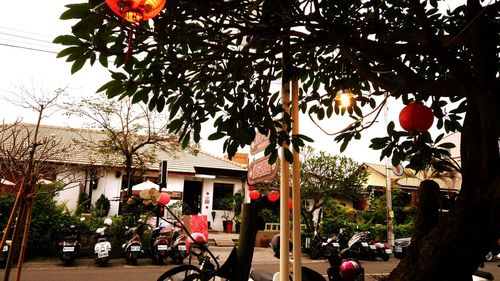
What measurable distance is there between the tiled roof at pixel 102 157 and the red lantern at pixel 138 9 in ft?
51.3

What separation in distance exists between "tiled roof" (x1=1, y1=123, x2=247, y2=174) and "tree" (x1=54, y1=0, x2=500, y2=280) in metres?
14.8

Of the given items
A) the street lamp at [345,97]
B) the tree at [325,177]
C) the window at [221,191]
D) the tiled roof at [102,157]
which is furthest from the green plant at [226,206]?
the street lamp at [345,97]

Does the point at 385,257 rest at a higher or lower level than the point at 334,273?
lower

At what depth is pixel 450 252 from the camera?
2.06 m

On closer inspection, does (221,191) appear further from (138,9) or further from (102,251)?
(138,9)

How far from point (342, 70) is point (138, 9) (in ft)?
6.91

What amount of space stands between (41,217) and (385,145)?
10705 mm

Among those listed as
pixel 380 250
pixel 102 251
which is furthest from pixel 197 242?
pixel 380 250

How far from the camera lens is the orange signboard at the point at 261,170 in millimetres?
2498

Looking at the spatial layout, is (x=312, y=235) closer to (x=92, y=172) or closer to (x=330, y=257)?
(x=330, y=257)

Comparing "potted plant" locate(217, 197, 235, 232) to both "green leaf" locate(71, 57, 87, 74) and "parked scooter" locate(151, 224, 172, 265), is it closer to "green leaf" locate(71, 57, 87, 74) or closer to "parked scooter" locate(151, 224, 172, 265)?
"parked scooter" locate(151, 224, 172, 265)

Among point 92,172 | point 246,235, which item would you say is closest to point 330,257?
point 246,235

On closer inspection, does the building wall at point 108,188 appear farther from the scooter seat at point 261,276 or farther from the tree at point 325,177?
the scooter seat at point 261,276

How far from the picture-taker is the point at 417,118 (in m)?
2.67
